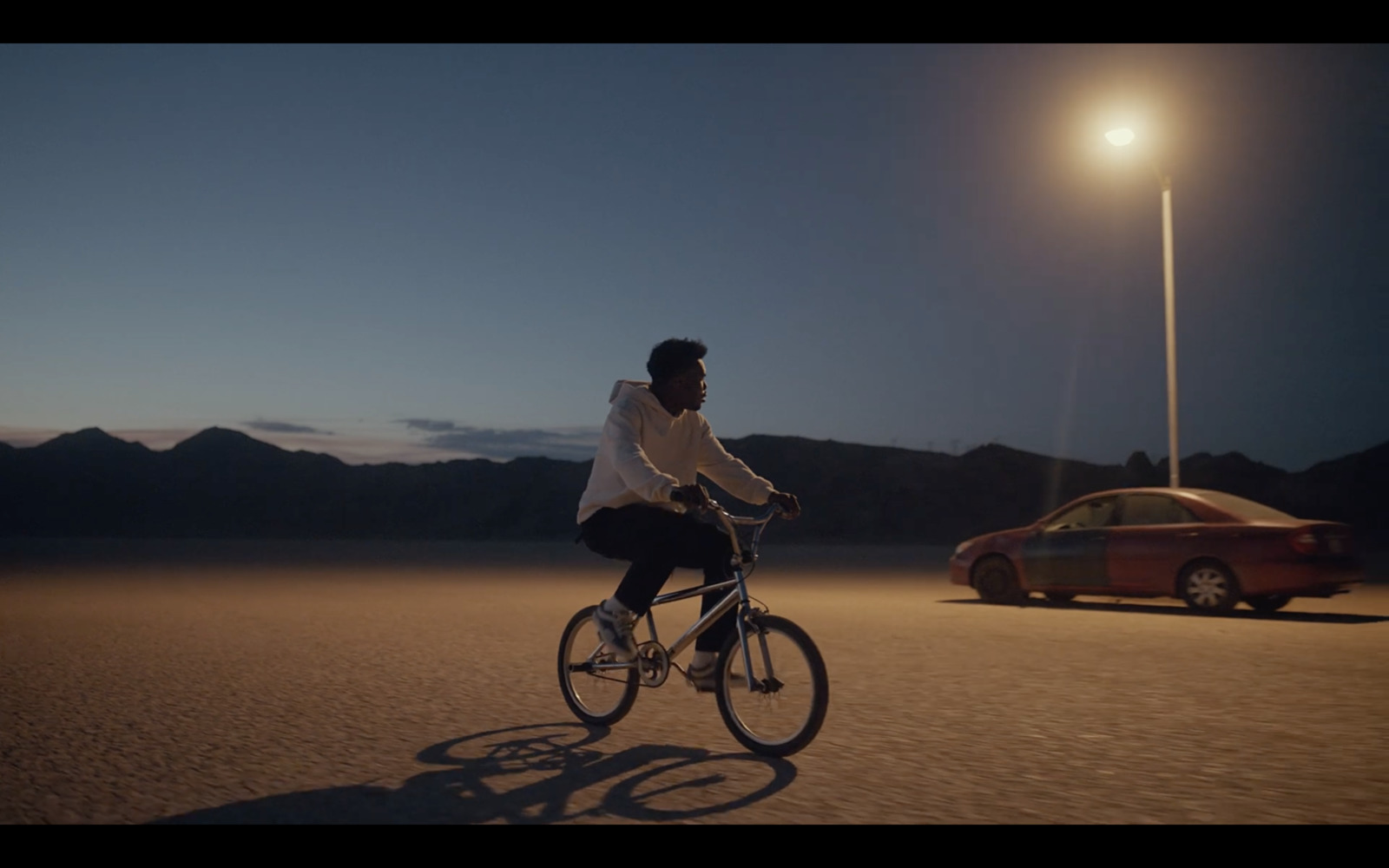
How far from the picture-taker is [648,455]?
6512 mm

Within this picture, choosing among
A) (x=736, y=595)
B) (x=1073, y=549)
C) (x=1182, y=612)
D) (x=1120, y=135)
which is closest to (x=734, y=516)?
(x=736, y=595)

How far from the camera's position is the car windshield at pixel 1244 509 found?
552 inches

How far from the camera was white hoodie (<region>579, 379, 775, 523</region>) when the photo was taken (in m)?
6.13

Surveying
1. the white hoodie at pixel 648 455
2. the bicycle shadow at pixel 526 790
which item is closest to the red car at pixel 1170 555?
the white hoodie at pixel 648 455

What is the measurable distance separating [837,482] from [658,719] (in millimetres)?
76522

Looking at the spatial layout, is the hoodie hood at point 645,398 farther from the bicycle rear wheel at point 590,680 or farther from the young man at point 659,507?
the bicycle rear wheel at point 590,680

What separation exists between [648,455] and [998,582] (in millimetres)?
10537

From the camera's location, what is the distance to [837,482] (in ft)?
273

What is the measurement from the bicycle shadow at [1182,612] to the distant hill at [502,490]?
116 feet

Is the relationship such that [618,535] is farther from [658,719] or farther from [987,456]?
[987,456]

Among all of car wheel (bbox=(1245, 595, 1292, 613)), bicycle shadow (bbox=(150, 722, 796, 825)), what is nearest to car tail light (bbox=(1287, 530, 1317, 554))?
car wheel (bbox=(1245, 595, 1292, 613))

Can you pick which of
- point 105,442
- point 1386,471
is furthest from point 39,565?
point 105,442

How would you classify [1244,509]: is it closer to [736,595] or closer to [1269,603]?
[1269,603]
